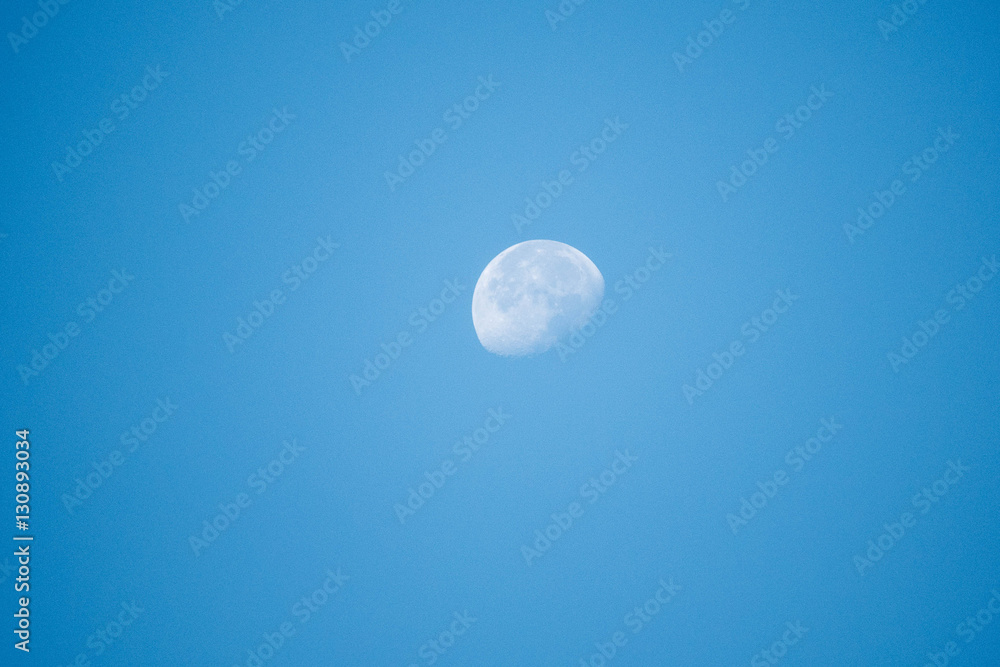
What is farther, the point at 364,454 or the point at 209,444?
the point at 364,454

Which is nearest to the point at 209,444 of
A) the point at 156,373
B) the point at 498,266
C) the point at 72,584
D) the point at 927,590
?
the point at 156,373

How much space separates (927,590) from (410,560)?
12.4 metres

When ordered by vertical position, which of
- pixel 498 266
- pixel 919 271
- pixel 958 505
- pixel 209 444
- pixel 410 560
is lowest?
pixel 209 444

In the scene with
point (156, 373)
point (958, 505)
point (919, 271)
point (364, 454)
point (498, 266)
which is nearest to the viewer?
point (498, 266)

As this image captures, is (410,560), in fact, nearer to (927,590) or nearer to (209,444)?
(209,444)

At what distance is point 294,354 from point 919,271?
1848 cm

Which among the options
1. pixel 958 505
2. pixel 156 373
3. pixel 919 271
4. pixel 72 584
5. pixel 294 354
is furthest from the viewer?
pixel 294 354

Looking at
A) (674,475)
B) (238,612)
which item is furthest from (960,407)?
(238,612)

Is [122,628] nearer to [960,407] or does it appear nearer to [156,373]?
[156,373]

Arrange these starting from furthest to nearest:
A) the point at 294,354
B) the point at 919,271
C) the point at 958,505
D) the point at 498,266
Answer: the point at 294,354
the point at 919,271
the point at 958,505
the point at 498,266

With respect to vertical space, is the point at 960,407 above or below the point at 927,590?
above

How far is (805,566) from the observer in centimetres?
1287

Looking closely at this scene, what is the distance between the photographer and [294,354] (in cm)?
1930

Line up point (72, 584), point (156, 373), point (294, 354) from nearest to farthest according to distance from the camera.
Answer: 1. point (72, 584)
2. point (156, 373)
3. point (294, 354)
